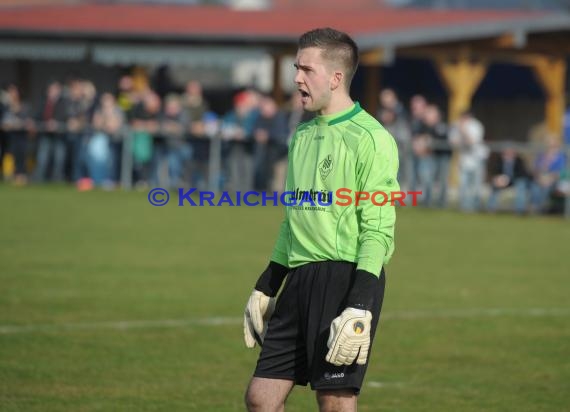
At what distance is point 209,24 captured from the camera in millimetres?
36094

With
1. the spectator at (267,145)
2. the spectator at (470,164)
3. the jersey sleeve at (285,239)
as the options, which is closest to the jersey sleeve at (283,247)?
the jersey sleeve at (285,239)

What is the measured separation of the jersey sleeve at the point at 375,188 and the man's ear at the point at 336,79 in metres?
0.25

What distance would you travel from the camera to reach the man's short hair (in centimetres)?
554

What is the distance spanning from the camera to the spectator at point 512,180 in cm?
2450

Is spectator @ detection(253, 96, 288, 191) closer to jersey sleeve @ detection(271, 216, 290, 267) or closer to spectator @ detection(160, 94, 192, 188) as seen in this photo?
spectator @ detection(160, 94, 192, 188)

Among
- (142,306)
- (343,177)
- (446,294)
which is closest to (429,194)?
(446,294)

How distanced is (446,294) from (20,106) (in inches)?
693

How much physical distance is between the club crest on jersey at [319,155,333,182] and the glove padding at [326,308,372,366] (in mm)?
598

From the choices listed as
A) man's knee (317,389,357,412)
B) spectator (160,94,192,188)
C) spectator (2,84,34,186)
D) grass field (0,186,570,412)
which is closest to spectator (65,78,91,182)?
spectator (2,84,34,186)

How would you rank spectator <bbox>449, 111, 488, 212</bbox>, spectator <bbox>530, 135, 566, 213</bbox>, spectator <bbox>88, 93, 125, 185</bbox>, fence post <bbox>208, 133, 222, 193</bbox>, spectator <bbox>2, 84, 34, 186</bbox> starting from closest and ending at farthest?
1. spectator <bbox>530, 135, 566, 213</bbox>
2. spectator <bbox>449, 111, 488, 212</bbox>
3. fence post <bbox>208, 133, 222, 193</bbox>
4. spectator <bbox>88, 93, 125, 185</bbox>
5. spectator <bbox>2, 84, 34, 186</bbox>

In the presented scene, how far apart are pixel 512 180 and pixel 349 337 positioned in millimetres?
19653

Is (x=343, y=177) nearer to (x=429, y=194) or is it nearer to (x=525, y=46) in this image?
(x=429, y=194)

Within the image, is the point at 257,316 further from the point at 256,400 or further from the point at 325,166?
the point at 325,166

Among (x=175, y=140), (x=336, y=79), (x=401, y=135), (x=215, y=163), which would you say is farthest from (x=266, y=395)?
(x=175, y=140)
